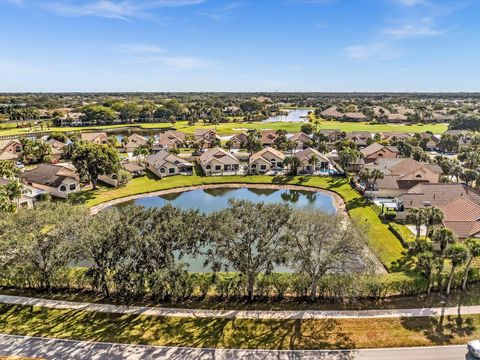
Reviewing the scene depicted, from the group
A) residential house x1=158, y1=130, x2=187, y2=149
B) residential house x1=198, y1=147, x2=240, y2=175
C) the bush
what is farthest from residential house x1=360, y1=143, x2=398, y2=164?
residential house x1=158, y1=130, x2=187, y2=149

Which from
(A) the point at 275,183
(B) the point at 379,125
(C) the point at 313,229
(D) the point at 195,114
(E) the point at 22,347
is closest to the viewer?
(E) the point at 22,347

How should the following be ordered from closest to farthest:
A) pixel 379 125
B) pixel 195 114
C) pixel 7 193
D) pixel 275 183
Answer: pixel 7 193, pixel 275 183, pixel 379 125, pixel 195 114

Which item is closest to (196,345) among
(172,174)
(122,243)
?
(122,243)

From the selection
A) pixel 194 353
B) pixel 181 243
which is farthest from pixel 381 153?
pixel 194 353

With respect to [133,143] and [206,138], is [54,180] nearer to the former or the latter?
[133,143]

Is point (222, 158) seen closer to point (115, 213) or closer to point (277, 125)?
point (115, 213)

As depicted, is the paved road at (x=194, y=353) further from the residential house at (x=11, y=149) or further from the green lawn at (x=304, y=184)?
the residential house at (x=11, y=149)
